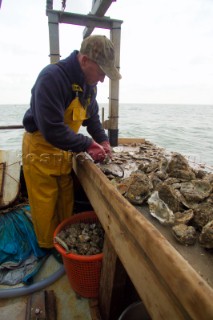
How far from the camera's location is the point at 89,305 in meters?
1.82

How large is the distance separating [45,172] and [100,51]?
110 cm

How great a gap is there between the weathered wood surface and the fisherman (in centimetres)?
79

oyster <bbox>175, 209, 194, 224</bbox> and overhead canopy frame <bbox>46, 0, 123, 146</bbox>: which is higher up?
overhead canopy frame <bbox>46, 0, 123, 146</bbox>

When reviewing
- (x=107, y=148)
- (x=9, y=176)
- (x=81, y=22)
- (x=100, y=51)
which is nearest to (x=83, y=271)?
(x=107, y=148)

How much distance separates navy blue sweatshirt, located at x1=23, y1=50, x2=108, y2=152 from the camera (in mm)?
1661

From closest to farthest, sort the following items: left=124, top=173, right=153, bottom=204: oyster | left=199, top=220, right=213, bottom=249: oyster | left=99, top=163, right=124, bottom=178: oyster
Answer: left=199, top=220, right=213, bottom=249: oyster < left=124, top=173, right=153, bottom=204: oyster < left=99, top=163, right=124, bottom=178: oyster

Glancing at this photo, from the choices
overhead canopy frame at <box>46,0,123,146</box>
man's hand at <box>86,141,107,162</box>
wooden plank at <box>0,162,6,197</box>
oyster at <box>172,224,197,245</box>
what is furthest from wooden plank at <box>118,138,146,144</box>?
oyster at <box>172,224,197,245</box>

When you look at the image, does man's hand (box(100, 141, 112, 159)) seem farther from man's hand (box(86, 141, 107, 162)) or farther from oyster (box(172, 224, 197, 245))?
oyster (box(172, 224, 197, 245))

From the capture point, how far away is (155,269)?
30.2 inches

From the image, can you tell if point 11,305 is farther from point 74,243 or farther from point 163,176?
point 163,176

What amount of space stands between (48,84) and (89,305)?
1746 mm

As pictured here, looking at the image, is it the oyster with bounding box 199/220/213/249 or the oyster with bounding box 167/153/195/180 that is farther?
the oyster with bounding box 167/153/195/180

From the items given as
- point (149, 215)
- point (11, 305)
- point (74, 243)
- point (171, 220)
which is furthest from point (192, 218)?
point (11, 305)

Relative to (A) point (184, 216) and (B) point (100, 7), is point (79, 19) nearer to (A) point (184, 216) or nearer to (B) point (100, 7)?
(B) point (100, 7)
